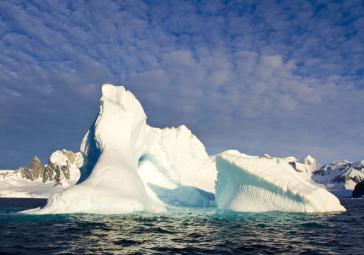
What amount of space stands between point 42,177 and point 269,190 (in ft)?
399

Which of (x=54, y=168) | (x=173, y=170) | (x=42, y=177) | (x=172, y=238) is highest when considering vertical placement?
(x=54, y=168)

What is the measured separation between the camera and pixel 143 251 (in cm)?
1295

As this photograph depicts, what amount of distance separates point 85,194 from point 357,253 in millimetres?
17335

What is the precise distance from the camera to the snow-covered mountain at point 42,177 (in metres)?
115

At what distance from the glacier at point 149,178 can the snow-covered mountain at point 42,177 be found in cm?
7286

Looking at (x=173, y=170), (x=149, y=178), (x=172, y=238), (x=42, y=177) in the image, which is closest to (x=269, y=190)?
(x=172, y=238)

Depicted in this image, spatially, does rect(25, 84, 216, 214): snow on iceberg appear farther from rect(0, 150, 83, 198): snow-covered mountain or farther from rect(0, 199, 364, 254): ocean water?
rect(0, 150, 83, 198): snow-covered mountain

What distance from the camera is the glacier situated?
25.7 metres

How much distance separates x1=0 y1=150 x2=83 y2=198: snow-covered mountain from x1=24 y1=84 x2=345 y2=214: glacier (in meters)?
72.9

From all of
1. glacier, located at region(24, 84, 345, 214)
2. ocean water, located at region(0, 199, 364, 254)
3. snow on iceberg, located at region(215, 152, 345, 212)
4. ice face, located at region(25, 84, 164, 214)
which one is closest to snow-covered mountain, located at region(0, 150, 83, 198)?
glacier, located at region(24, 84, 345, 214)

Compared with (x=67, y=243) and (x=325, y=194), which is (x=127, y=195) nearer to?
(x=67, y=243)

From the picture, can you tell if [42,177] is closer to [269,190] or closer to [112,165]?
[112,165]

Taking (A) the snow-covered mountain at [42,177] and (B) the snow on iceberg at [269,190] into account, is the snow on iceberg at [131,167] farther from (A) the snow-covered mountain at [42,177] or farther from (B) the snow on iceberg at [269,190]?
(A) the snow-covered mountain at [42,177]

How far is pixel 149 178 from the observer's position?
42.8m
